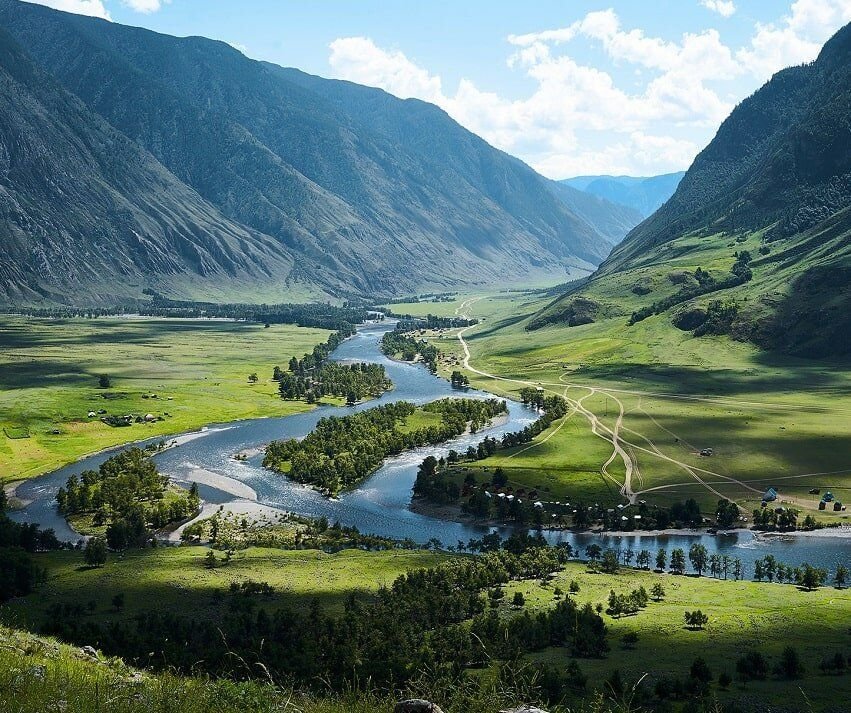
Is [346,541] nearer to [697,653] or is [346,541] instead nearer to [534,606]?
[534,606]

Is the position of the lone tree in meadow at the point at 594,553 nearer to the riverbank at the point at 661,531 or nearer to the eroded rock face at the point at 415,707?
the riverbank at the point at 661,531

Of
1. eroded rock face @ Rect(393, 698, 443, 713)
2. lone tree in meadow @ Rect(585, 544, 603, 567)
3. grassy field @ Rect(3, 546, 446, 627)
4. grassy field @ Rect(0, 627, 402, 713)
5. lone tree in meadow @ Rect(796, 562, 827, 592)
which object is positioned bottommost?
lone tree in meadow @ Rect(585, 544, 603, 567)

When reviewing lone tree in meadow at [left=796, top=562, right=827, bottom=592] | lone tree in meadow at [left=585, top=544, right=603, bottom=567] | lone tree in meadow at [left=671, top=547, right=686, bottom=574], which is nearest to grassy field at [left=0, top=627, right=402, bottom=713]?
lone tree in meadow at [left=796, top=562, right=827, bottom=592]

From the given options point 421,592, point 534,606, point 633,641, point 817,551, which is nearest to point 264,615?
point 421,592

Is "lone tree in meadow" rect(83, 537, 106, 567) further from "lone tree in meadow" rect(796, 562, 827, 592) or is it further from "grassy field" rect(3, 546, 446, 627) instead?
"lone tree in meadow" rect(796, 562, 827, 592)

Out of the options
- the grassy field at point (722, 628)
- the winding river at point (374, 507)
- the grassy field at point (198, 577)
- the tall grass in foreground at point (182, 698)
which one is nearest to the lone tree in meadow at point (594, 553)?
the winding river at point (374, 507)

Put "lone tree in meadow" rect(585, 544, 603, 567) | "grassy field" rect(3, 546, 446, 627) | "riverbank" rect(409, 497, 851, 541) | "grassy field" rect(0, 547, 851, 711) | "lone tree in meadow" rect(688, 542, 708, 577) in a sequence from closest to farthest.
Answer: "grassy field" rect(0, 547, 851, 711), "grassy field" rect(3, 546, 446, 627), "lone tree in meadow" rect(688, 542, 708, 577), "lone tree in meadow" rect(585, 544, 603, 567), "riverbank" rect(409, 497, 851, 541)

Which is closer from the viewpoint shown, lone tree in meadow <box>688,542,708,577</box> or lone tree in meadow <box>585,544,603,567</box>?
lone tree in meadow <box>688,542,708,577</box>

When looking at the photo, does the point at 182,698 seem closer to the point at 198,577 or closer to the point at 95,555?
the point at 198,577
